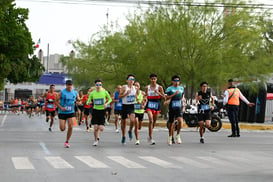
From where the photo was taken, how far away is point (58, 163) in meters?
11.7

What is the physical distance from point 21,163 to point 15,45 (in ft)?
151

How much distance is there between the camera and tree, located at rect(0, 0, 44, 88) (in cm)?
5484

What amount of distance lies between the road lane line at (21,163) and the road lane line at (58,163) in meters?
0.40

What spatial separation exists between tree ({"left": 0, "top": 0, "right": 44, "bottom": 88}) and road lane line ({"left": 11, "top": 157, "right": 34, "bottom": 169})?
42.3 metres

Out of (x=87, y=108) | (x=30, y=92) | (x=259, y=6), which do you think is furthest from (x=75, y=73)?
(x=30, y=92)

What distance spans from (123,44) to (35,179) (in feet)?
91.6

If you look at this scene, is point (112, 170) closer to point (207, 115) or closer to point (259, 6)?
point (207, 115)

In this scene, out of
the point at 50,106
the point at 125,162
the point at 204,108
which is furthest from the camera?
the point at 50,106

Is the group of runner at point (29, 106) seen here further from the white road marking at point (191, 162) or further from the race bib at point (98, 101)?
the white road marking at point (191, 162)

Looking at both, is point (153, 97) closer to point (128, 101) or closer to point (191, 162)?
point (128, 101)

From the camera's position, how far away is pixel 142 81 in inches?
1467

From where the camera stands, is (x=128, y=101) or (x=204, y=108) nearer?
(x=128, y=101)

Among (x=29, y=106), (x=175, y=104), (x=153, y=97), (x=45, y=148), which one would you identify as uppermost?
(x=153, y=97)

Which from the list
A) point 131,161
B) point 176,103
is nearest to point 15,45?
point 176,103
